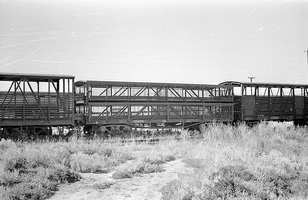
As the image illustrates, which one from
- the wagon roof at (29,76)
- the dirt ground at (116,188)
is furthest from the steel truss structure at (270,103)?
the dirt ground at (116,188)

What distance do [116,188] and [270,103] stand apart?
772 inches

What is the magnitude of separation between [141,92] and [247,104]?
30.8ft

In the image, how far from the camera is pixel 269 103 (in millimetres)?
22922

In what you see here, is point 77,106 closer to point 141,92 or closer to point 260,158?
point 141,92

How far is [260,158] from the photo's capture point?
9242mm

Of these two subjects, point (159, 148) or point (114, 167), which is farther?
point (159, 148)

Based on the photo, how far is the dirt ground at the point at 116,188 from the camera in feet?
21.0

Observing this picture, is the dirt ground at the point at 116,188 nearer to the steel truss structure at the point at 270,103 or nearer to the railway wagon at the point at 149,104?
the railway wagon at the point at 149,104

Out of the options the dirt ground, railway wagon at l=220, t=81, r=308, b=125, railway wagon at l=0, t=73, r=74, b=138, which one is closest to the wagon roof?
railway wagon at l=0, t=73, r=74, b=138

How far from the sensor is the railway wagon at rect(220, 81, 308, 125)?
22.1 meters

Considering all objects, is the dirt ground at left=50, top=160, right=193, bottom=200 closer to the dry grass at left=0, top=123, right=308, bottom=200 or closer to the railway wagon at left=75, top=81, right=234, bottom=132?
the dry grass at left=0, top=123, right=308, bottom=200

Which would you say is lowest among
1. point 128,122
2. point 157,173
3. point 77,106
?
point 157,173

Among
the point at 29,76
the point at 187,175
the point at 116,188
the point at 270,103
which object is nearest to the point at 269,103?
the point at 270,103

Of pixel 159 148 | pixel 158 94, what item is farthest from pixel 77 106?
pixel 159 148
